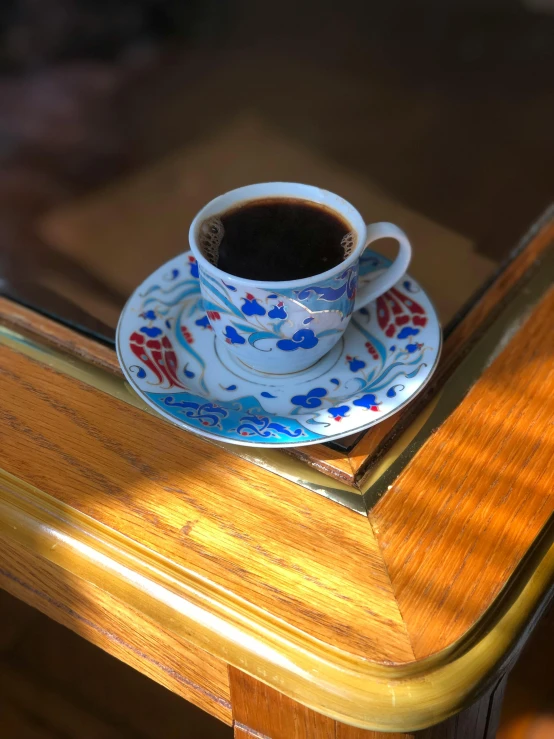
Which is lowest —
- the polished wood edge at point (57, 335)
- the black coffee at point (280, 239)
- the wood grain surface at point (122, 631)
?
the wood grain surface at point (122, 631)

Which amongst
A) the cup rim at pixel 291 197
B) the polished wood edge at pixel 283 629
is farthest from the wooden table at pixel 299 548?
the cup rim at pixel 291 197

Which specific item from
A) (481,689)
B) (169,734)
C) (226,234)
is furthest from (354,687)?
(169,734)

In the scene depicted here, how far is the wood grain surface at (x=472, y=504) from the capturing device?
1.16 ft

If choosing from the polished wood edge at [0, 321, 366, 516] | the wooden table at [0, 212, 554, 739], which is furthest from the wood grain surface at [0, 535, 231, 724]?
the polished wood edge at [0, 321, 366, 516]

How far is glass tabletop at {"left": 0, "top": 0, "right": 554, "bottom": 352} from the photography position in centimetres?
61

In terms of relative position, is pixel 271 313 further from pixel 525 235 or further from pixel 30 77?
pixel 30 77

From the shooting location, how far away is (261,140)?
2.47 ft

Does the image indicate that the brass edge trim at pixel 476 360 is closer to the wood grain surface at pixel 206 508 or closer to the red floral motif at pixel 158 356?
the wood grain surface at pixel 206 508

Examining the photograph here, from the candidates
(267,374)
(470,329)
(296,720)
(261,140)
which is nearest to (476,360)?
(470,329)

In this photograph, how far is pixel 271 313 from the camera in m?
0.42

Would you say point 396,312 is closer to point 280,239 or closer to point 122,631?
point 280,239

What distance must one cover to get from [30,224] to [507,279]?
1.39 ft

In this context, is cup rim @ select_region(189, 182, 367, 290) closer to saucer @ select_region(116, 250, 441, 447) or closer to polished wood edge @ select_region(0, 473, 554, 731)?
saucer @ select_region(116, 250, 441, 447)

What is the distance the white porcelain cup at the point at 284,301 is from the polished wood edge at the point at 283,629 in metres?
0.14
